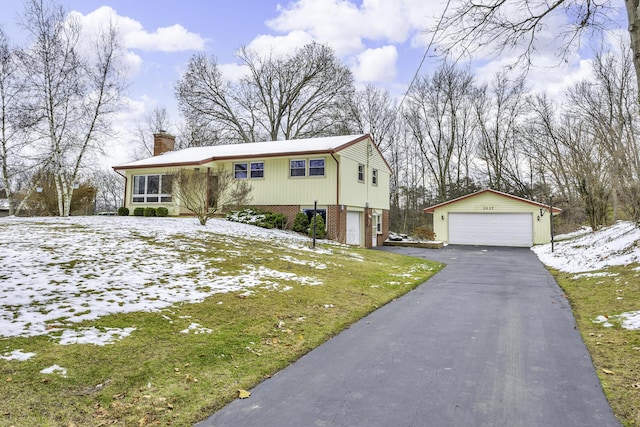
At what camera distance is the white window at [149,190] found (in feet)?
70.7

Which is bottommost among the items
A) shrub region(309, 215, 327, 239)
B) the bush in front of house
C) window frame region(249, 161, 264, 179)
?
shrub region(309, 215, 327, 239)

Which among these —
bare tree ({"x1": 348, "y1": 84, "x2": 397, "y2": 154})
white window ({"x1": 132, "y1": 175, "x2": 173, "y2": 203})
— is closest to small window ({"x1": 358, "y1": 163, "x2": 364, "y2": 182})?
white window ({"x1": 132, "y1": 175, "x2": 173, "y2": 203})

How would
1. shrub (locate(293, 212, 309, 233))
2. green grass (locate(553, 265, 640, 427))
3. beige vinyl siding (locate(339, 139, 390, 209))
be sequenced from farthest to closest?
beige vinyl siding (locate(339, 139, 390, 209)) < shrub (locate(293, 212, 309, 233)) < green grass (locate(553, 265, 640, 427))

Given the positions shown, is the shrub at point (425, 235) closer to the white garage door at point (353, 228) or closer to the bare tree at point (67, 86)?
the white garage door at point (353, 228)

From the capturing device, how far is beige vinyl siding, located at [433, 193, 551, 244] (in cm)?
2403

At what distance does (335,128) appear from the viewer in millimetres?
33156

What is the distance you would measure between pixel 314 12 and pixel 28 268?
8334mm

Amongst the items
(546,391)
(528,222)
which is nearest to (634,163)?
(528,222)

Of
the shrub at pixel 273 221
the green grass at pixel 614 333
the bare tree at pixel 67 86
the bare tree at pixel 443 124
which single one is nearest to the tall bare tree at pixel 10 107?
the bare tree at pixel 67 86

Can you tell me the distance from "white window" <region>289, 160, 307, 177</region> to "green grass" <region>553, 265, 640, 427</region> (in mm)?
12034

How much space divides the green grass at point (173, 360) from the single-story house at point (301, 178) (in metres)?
11.3

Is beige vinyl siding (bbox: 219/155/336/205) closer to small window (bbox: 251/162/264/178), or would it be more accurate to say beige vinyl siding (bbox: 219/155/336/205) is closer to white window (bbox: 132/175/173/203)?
small window (bbox: 251/162/264/178)

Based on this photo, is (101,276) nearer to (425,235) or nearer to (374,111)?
(425,235)

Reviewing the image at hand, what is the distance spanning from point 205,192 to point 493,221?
1803cm
